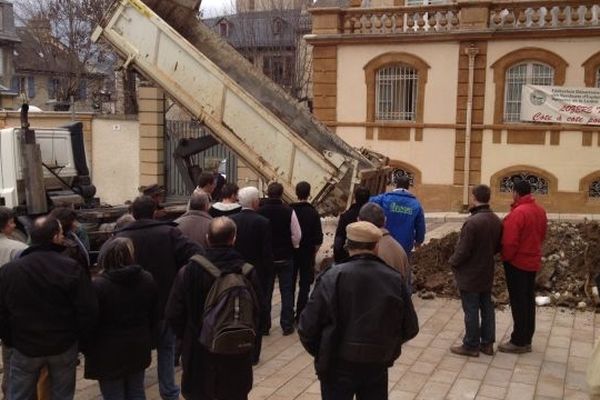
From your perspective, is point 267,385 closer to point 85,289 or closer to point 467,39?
point 85,289

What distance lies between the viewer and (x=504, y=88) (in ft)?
58.1

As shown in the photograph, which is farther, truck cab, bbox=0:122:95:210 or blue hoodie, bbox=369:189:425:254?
truck cab, bbox=0:122:95:210

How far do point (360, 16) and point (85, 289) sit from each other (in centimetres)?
1619

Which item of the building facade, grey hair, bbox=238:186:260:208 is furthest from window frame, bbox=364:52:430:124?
grey hair, bbox=238:186:260:208

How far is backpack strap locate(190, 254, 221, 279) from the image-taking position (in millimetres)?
Answer: 4113

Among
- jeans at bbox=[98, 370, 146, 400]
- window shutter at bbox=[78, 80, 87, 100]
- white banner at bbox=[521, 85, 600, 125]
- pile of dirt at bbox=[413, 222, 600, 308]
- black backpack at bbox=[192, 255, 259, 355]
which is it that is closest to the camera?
black backpack at bbox=[192, 255, 259, 355]

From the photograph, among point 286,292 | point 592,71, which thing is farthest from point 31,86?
point 286,292

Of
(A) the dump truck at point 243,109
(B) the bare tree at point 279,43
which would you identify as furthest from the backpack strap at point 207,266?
(B) the bare tree at point 279,43

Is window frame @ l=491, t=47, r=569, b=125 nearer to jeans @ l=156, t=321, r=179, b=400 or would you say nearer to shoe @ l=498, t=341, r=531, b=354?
shoe @ l=498, t=341, r=531, b=354

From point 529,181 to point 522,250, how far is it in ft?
38.6

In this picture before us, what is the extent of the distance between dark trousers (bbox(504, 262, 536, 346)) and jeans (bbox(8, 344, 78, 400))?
14.6 ft

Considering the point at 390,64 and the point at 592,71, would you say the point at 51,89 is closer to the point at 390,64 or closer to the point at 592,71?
the point at 390,64

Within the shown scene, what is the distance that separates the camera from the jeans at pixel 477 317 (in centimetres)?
659

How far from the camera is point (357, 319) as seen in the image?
3750 millimetres
